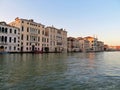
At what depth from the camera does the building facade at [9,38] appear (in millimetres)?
58016

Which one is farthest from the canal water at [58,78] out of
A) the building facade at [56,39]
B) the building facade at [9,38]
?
the building facade at [56,39]

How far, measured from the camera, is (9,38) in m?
61.1

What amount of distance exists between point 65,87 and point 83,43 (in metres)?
132

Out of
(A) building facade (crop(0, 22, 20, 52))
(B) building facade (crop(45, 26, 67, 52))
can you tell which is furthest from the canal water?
(B) building facade (crop(45, 26, 67, 52))

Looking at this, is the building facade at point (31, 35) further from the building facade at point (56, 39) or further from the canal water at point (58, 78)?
the canal water at point (58, 78)

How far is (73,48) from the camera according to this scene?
12644 centimetres

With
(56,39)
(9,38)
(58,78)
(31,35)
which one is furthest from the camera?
(56,39)

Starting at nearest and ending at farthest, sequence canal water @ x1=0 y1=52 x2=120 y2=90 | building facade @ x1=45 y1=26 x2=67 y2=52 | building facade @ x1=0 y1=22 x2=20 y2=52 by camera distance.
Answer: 1. canal water @ x1=0 y1=52 x2=120 y2=90
2. building facade @ x1=0 y1=22 x2=20 y2=52
3. building facade @ x1=45 y1=26 x2=67 y2=52

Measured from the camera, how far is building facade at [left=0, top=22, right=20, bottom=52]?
58016 millimetres

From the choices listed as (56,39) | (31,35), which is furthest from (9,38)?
(56,39)

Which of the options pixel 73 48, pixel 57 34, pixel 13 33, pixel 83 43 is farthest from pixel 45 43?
pixel 83 43

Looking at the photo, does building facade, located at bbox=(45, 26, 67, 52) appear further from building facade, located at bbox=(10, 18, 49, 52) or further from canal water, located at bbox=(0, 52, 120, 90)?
canal water, located at bbox=(0, 52, 120, 90)

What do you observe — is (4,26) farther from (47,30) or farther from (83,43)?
(83,43)

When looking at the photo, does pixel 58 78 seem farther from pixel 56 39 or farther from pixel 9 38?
pixel 56 39
